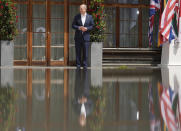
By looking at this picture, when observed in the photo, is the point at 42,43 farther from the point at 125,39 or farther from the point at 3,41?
the point at 125,39

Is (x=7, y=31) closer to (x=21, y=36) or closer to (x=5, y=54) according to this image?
(x=5, y=54)

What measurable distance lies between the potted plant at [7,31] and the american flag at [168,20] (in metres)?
4.54

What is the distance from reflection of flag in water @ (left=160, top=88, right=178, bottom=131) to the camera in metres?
2.39

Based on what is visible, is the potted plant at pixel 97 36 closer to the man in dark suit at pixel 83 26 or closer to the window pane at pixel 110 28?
the man in dark suit at pixel 83 26

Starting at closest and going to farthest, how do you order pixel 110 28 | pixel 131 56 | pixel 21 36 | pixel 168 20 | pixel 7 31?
pixel 7 31 → pixel 168 20 → pixel 21 36 → pixel 131 56 → pixel 110 28

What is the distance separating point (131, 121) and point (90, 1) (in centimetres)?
919

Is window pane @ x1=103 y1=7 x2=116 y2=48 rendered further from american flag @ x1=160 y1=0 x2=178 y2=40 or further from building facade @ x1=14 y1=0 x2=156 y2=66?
american flag @ x1=160 y1=0 x2=178 y2=40

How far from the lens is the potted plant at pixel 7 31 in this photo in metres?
10.8

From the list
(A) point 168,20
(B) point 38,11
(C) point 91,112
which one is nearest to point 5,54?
(B) point 38,11

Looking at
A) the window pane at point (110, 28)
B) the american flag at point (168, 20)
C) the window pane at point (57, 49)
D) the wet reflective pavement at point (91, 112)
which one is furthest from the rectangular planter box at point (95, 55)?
the wet reflective pavement at point (91, 112)

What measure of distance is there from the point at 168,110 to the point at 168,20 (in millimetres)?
8767

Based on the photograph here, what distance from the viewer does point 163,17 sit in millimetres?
11500

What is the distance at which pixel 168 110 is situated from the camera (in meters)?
3.01

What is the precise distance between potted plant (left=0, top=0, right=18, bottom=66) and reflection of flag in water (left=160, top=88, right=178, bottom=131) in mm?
7407
